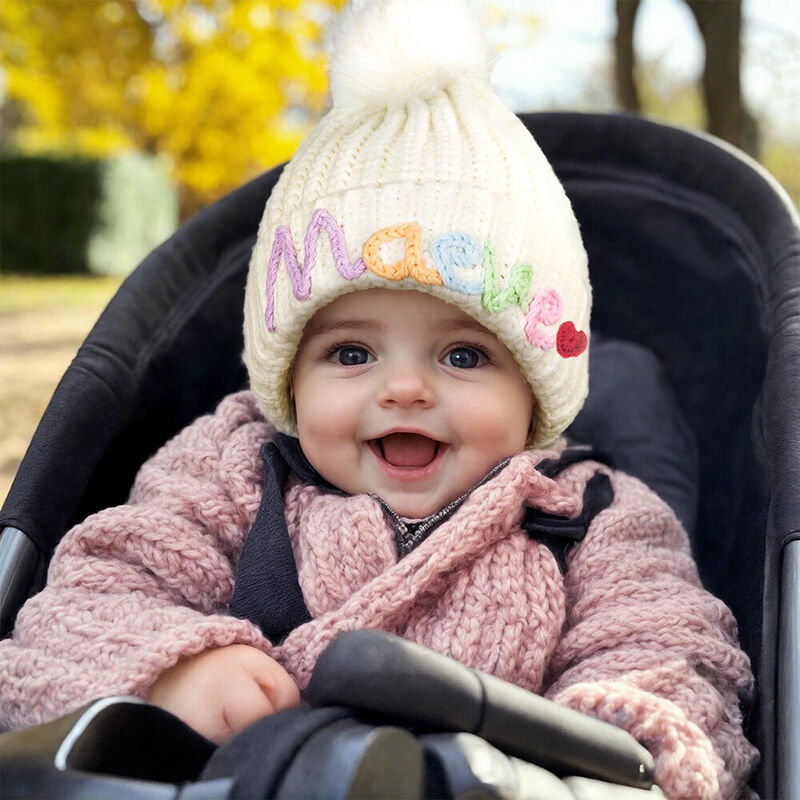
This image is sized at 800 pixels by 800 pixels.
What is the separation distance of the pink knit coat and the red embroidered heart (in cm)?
16

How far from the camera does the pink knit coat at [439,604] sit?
123 centimetres

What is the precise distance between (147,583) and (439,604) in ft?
1.31

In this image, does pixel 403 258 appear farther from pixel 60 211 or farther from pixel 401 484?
pixel 60 211

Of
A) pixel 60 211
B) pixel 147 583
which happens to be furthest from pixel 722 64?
pixel 60 211

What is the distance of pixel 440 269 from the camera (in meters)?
1.44

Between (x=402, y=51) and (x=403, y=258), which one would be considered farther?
(x=402, y=51)

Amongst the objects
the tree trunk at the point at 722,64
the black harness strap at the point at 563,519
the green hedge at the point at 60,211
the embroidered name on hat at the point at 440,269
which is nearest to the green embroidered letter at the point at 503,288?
the embroidered name on hat at the point at 440,269

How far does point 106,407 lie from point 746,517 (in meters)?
1.00

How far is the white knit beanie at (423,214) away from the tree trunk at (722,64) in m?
2.44

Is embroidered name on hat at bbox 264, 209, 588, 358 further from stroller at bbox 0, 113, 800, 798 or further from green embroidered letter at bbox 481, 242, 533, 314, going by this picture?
stroller at bbox 0, 113, 800, 798

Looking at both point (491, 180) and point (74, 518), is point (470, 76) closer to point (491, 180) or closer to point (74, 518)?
point (491, 180)

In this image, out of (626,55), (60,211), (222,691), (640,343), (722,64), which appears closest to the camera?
(222,691)

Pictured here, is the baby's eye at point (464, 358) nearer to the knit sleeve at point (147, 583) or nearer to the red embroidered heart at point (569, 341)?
the red embroidered heart at point (569, 341)

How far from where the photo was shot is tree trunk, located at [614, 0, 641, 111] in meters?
4.30
